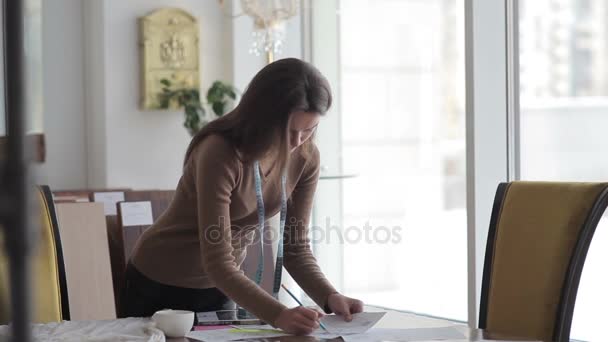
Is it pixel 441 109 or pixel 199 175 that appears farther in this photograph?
pixel 441 109

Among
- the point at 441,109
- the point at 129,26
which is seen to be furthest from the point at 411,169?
the point at 129,26

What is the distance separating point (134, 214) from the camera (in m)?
3.27

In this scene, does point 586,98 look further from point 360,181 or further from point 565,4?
point 360,181

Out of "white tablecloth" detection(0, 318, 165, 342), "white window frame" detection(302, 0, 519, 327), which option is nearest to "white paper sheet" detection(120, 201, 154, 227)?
"white window frame" detection(302, 0, 519, 327)

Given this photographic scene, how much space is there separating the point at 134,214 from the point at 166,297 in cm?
127

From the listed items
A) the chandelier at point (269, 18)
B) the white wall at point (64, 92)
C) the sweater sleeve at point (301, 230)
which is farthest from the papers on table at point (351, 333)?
the white wall at point (64, 92)

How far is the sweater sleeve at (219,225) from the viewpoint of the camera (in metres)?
1.69

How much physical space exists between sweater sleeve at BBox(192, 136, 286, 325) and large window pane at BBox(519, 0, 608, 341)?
76.6 inches

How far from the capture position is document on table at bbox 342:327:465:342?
1.55 m

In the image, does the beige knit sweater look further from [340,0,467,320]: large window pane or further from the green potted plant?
the green potted plant

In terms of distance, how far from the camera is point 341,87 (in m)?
4.53

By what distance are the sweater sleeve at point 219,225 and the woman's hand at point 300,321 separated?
7 cm

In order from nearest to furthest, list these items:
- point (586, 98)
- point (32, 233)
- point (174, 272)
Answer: point (32, 233) < point (174, 272) < point (586, 98)

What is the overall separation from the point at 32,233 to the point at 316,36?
433cm
